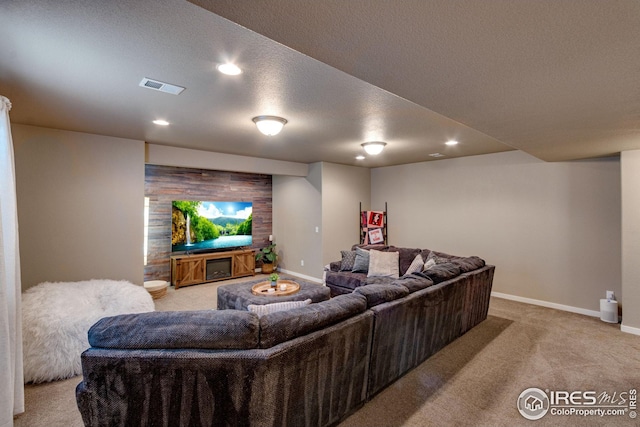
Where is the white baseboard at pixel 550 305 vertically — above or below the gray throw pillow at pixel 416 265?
below

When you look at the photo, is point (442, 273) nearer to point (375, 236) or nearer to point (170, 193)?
point (375, 236)

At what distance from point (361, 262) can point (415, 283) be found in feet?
6.62

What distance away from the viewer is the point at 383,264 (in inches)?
184

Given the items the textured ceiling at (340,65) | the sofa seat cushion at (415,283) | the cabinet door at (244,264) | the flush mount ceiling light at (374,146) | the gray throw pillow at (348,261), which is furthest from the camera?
the cabinet door at (244,264)

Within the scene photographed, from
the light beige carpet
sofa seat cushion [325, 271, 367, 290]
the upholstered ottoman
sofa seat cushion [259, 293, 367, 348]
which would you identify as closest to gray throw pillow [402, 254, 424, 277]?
sofa seat cushion [325, 271, 367, 290]

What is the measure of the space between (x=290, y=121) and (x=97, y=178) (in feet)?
9.54

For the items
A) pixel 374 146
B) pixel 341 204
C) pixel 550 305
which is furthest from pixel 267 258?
pixel 550 305

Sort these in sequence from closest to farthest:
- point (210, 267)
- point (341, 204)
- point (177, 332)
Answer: point (177, 332) < point (210, 267) < point (341, 204)

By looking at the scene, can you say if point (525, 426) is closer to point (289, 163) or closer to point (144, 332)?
point (144, 332)

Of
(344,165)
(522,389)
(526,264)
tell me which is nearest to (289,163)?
(344,165)

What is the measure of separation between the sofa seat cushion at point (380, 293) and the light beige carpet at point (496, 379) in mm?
751

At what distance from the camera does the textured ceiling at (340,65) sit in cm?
113

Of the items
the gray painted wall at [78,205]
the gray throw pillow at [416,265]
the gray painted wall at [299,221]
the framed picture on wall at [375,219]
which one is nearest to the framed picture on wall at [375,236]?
the framed picture on wall at [375,219]

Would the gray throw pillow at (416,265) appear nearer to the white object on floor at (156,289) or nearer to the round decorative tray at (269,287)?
the round decorative tray at (269,287)
